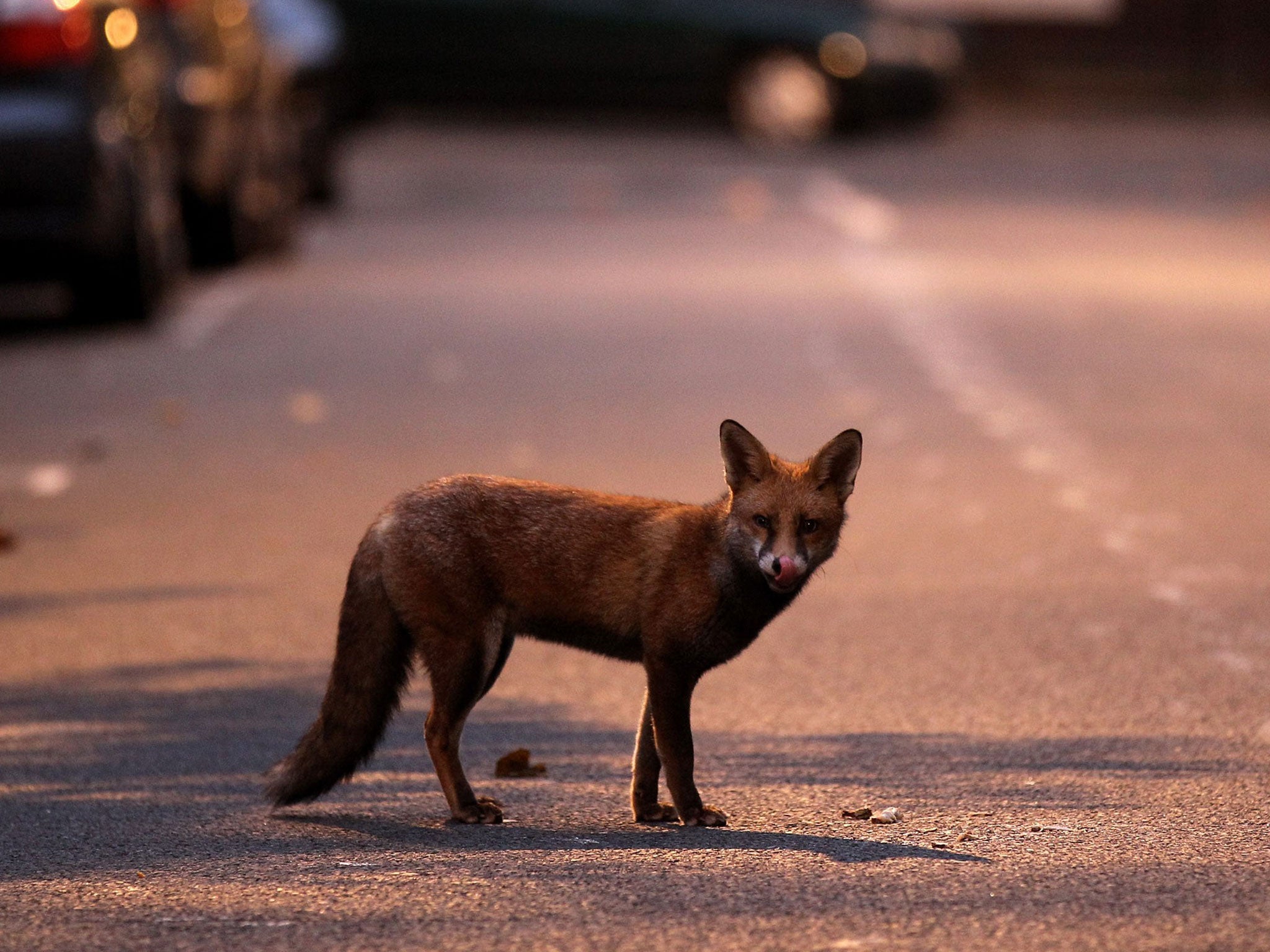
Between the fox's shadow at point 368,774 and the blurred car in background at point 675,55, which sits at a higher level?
the blurred car in background at point 675,55

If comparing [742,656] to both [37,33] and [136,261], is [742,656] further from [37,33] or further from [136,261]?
[136,261]

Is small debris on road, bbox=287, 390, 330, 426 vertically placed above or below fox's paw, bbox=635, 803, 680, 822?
below

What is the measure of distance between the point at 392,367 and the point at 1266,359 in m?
5.02

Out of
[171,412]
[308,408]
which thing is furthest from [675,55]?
[171,412]

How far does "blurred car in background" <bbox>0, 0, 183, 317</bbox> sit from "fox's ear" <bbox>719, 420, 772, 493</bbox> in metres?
8.48

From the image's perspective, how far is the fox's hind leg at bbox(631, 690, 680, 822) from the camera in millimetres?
5539

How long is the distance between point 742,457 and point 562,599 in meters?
0.53

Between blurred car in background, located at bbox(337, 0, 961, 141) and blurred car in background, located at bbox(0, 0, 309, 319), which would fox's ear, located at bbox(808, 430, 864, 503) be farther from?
blurred car in background, located at bbox(337, 0, 961, 141)

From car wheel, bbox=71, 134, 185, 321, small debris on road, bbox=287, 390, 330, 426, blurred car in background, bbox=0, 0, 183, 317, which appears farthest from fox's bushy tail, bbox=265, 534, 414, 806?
car wheel, bbox=71, 134, 185, 321

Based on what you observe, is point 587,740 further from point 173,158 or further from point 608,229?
point 608,229

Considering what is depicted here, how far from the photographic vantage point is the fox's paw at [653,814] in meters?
5.53


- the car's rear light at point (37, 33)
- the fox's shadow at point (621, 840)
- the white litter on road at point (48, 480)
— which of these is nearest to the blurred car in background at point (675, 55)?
the car's rear light at point (37, 33)

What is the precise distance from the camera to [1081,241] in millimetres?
19547

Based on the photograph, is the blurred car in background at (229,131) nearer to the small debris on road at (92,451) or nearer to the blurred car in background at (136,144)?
the blurred car in background at (136,144)
